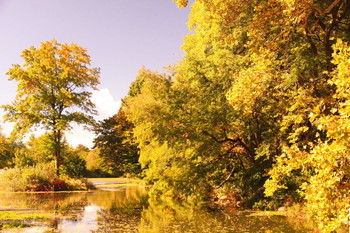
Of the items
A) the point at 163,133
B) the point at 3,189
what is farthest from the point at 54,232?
the point at 3,189

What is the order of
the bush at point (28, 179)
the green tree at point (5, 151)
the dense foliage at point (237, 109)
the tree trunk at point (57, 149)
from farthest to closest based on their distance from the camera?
the green tree at point (5, 151) → the tree trunk at point (57, 149) → the bush at point (28, 179) → the dense foliage at point (237, 109)

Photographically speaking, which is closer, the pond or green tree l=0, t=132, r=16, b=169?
the pond

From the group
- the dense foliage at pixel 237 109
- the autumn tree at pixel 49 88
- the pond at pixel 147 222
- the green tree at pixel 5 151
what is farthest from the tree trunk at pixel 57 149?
the green tree at pixel 5 151

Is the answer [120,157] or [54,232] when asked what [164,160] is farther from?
[120,157]

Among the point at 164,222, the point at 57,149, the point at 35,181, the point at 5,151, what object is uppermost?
the point at 5,151

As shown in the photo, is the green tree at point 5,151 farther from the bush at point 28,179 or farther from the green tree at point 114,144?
the bush at point 28,179

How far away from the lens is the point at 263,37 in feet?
37.2

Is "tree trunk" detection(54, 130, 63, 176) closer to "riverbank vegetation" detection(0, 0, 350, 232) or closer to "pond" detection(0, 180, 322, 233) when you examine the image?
"riverbank vegetation" detection(0, 0, 350, 232)

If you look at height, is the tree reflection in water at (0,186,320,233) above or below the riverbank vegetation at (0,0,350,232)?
below

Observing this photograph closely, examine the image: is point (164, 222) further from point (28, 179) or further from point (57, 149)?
point (57, 149)

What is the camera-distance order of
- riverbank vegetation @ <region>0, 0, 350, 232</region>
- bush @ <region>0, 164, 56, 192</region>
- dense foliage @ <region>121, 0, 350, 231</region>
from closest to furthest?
riverbank vegetation @ <region>0, 0, 350, 232</region>, dense foliage @ <region>121, 0, 350, 231</region>, bush @ <region>0, 164, 56, 192</region>

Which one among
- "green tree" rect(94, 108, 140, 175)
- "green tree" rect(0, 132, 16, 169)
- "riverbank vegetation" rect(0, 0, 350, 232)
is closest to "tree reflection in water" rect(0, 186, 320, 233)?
"riverbank vegetation" rect(0, 0, 350, 232)

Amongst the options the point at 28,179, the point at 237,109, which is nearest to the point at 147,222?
the point at 237,109

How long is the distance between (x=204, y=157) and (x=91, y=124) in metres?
17.9
